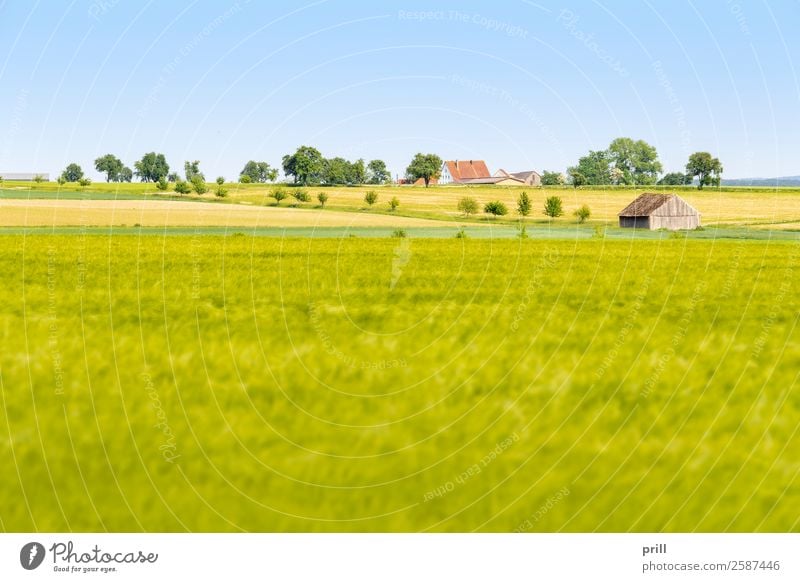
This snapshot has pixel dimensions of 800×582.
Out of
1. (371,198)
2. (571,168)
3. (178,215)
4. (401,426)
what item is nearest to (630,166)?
(571,168)

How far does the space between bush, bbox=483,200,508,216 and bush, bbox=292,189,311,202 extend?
71.6 ft

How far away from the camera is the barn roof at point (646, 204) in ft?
273

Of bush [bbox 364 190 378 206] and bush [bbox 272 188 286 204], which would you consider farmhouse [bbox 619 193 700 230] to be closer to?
bush [bbox 364 190 378 206]

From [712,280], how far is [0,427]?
13.4 m

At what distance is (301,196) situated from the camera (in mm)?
98938

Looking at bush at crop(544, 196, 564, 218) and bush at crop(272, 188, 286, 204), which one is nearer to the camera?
bush at crop(544, 196, 564, 218)

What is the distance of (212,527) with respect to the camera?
20.0 ft

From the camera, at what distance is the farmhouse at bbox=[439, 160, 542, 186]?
461ft

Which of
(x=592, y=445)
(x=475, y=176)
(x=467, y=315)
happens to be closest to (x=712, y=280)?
(x=467, y=315)

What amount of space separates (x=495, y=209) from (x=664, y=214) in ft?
65.4

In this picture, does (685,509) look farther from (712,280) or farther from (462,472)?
(712,280)

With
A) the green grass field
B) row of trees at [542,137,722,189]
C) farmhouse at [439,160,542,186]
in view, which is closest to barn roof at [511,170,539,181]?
farmhouse at [439,160,542,186]

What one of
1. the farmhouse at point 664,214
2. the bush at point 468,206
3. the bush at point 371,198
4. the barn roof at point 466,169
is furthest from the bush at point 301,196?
the barn roof at point 466,169

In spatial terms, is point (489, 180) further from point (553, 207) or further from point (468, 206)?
point (553, 207)
